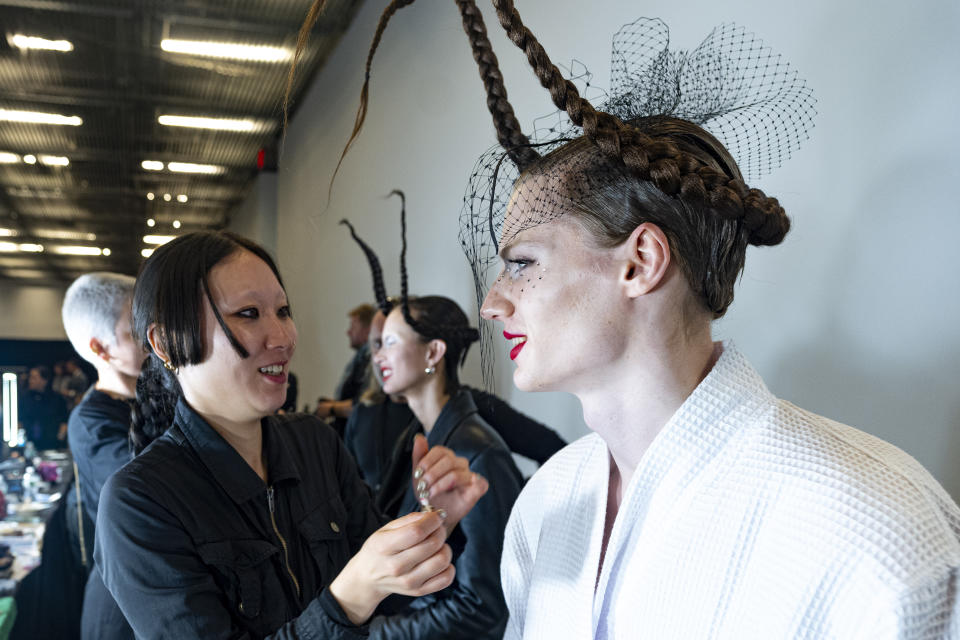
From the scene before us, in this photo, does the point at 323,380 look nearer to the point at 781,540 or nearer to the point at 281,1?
the point at 281,1

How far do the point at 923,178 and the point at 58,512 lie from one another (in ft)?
10.5

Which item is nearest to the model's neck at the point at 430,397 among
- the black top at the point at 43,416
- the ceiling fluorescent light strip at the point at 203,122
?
the black top at the point at 43,416

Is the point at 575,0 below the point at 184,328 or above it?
above

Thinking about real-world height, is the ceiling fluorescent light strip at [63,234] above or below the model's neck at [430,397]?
above

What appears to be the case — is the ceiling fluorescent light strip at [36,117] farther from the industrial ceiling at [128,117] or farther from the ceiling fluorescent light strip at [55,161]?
the ceiling fluorescent light strip at [55,161]

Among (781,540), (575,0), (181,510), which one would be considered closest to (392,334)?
(575,0)

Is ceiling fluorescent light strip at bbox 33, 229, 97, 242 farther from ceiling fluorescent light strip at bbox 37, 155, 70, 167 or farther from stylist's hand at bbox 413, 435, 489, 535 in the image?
stylist's hand at bbox 413, 435, 489, 535

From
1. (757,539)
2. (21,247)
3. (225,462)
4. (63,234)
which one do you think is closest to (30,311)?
(21,247)

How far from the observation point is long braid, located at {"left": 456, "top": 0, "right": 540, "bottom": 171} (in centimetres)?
111

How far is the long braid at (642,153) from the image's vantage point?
99 cm

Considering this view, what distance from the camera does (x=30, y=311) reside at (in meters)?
6.43

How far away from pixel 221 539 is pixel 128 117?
6510 millimetres

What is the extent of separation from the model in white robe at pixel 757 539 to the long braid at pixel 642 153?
20cm

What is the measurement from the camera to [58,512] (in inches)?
124
